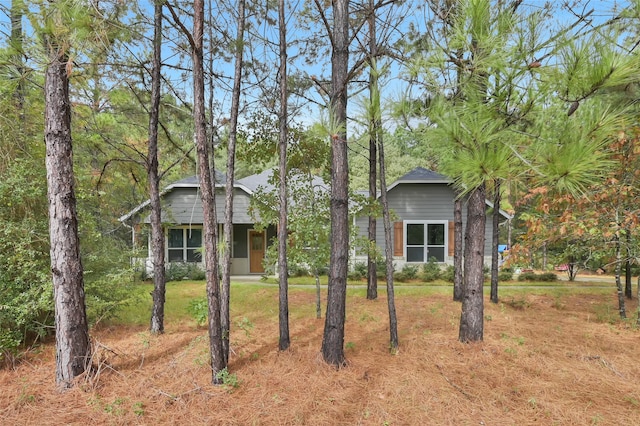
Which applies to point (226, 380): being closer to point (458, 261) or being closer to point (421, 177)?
point (458, 261)

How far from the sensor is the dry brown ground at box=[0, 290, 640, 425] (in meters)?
3.29

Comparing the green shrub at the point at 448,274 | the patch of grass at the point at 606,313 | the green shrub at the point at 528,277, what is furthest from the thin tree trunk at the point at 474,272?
the green shrub at the point at 528,277

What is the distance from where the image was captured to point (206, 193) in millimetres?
3760

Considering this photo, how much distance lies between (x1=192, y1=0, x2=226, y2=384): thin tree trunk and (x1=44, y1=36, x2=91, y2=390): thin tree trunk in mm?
1604

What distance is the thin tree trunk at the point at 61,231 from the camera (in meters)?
3.88

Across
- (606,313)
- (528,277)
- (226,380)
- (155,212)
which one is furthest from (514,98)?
(528,277)

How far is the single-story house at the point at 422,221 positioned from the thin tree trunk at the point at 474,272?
8.93m

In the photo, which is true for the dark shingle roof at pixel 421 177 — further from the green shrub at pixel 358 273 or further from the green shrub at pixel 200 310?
the green shrub at pixel 200 310

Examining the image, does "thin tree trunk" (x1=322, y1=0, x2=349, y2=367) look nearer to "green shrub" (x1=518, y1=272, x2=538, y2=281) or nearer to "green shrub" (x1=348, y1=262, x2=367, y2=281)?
"green shrub" (x1=348, y1=262, x2=367, y2=281)

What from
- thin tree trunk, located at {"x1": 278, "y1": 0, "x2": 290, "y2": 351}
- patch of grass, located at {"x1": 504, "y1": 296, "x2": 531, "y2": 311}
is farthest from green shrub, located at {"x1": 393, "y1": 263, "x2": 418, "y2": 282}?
thin tree trunk, located at {"x1": 278, "y1": 0, "x2": 290, "y2": 351}

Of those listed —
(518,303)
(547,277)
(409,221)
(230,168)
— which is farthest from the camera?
(409,221)

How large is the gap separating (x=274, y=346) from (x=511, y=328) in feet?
13.9

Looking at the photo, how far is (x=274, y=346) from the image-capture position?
529 cm

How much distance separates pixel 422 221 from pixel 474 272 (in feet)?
30.6
